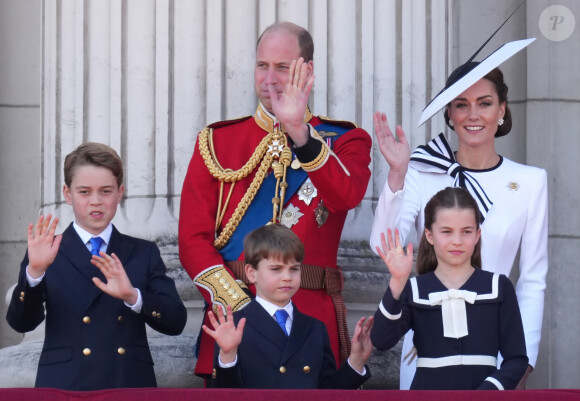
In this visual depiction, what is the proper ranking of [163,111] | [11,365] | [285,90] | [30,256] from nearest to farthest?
[30,256] → [285,90] → [11,365] → [163,111]

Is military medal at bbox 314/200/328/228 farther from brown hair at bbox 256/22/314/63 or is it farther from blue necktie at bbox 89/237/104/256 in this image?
blue necktie at bbox 89/237/104/256

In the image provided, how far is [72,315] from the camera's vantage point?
4461 millimetres

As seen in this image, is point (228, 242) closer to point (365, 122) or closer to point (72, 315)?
point (72, 315)

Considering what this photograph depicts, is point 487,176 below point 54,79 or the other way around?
below

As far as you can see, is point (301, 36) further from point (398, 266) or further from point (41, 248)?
point (41, 248)

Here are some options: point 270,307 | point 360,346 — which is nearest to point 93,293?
point 270,307

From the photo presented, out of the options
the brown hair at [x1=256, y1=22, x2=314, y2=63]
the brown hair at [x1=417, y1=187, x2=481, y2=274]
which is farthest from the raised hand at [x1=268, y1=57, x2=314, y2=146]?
the brown hair at [x1=417, y1=187, x2=481, y2=274]

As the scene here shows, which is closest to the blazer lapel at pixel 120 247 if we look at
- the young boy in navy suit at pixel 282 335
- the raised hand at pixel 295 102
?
the young boy in navy suit at pixel 282 335

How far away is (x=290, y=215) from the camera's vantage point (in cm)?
485

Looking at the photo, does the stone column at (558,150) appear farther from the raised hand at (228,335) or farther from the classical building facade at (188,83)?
the raised hand at (228,335)

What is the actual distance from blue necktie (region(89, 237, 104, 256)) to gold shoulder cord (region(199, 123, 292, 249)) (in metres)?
0.47

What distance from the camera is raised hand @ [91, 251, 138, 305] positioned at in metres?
4.27

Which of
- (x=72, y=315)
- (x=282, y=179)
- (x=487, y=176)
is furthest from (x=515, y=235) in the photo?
(x=72, y=315)

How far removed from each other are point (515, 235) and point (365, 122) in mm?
1170
